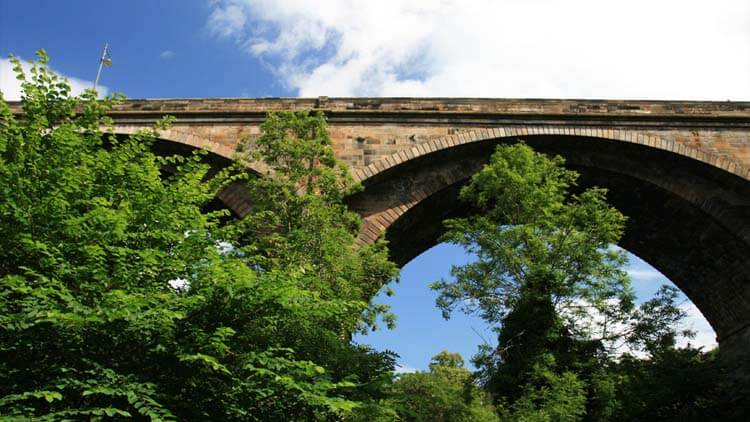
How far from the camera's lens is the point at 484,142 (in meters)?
14.7

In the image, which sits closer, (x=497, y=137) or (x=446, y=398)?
(x=497, y=137)

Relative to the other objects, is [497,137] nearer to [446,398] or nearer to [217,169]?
[217,169]

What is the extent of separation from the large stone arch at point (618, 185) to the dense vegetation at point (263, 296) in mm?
961

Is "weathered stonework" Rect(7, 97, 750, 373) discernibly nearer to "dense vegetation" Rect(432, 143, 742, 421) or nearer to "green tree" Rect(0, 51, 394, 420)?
"dense vegetation" Rect(432, 143, 742, 421)

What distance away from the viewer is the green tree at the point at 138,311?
6195mm

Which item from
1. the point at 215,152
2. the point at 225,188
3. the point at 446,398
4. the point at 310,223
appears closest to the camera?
the point at 310,223

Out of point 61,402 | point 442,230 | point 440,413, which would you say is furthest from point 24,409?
point 440,413

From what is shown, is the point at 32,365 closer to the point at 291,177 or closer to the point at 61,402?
the point at 61,402

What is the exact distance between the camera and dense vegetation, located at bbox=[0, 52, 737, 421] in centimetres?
636

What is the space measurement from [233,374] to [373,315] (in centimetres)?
352

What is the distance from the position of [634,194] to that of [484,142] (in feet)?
15.2

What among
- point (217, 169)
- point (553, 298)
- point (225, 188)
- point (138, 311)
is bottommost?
point (138, 311)

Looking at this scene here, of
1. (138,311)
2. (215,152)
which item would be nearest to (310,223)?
(138,311)

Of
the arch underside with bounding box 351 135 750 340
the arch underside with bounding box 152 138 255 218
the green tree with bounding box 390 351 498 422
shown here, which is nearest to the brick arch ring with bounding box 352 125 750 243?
the arch underside with bounding box 351 135 750 340
